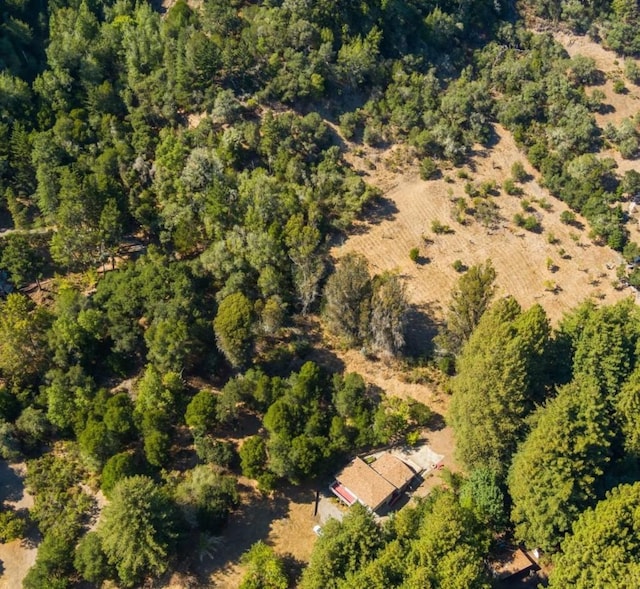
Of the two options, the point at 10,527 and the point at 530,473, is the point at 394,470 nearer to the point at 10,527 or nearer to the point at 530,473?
the point at 530,473

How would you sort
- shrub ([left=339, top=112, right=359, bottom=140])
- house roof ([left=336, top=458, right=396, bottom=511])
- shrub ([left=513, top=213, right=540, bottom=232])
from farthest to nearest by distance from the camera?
shrub ([left=339, top=112, right=359, bottom=140]), shrub ([left=513, top=213, right=540, bottom=232]), house roof ([left=336, top=458, right=396, bottom=511])

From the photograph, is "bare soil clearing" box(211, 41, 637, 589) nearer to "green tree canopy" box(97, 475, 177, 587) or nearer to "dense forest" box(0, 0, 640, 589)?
"dense forest" box(0, 0, 640, 589)

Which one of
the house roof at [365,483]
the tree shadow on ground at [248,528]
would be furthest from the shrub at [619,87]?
the tree shadow on ground at [248,528]

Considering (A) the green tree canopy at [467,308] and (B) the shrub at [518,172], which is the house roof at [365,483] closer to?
(A) the green tree canopy at [467,308]

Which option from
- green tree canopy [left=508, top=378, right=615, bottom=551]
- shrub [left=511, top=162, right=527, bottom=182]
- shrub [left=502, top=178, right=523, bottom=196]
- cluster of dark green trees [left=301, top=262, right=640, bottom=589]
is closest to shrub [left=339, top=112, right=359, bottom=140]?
shrub [left=502, top=178, right=523, bottom=196]

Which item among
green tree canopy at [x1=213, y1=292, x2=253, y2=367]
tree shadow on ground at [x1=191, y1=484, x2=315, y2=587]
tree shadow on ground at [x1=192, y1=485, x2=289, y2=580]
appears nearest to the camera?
tree shadow on ground at [x1=191, y1=484, x2=315, y2=587]

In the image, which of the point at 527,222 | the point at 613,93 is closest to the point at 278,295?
the point at 527,222

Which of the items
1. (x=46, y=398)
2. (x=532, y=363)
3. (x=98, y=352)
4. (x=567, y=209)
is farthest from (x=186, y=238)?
(x=567, y=209)
